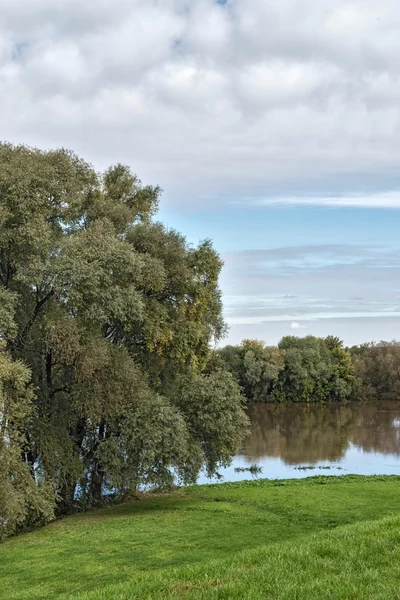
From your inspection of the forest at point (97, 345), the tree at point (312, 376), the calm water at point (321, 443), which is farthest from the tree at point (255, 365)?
the forest at point (97, 345)

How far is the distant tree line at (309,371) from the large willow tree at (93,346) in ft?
162

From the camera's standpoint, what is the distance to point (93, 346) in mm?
17906

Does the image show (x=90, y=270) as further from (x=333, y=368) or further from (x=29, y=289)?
(x=333, y=368)

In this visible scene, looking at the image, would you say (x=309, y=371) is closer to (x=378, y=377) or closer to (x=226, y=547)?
(x=378, y=377)

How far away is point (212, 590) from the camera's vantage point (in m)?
6.30

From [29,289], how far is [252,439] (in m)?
28.0

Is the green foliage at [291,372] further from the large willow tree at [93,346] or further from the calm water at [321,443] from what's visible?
the large willow tree at [93,346]

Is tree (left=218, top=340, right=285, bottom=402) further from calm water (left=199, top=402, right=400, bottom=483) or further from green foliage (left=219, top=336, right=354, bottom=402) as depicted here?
calm water (left=199, top=402, right=400, bottom=483)

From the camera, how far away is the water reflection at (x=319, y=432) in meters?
36.7

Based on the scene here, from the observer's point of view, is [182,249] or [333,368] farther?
[333,368]

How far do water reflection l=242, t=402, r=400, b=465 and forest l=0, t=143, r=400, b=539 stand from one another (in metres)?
15.3

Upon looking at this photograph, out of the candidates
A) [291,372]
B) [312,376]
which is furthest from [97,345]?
[312,376]

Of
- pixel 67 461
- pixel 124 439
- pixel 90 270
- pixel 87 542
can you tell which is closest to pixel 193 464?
pixel 124 439

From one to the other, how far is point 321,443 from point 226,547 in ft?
98.5
